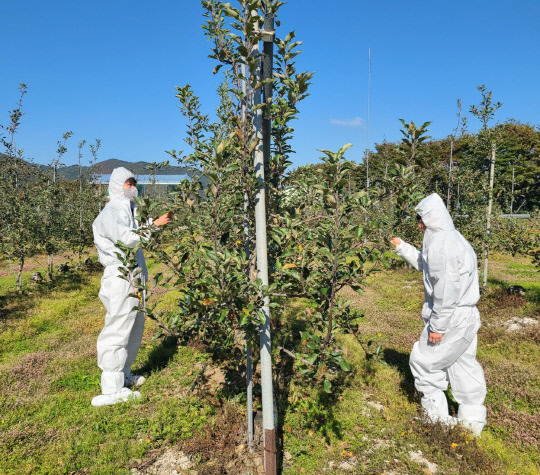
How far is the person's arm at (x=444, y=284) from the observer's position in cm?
348

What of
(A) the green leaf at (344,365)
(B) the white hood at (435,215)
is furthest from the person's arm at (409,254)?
(A) the green leaf at (344,365)

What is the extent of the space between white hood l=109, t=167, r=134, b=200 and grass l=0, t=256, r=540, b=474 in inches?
87.8

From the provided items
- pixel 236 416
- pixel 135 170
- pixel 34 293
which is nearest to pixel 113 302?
pixel 236 416

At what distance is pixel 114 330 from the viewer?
173 inches

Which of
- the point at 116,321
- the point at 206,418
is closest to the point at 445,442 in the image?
the point at 206,418

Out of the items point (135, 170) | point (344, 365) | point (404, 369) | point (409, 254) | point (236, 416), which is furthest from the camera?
point (135, 170)

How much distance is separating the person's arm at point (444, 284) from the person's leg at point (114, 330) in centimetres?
349

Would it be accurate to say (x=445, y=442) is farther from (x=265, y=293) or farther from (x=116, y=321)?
(x=116, y=321)

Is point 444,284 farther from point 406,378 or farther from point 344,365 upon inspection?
point 406,378

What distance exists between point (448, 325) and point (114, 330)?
3.85 meters

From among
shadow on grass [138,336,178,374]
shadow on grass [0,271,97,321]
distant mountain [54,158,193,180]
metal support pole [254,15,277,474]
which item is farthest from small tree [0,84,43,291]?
metal support pole [254,15,277,474]

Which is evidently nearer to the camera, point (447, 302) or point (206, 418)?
point (447, 302)

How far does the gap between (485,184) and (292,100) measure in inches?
304

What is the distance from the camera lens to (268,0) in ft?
8.07
